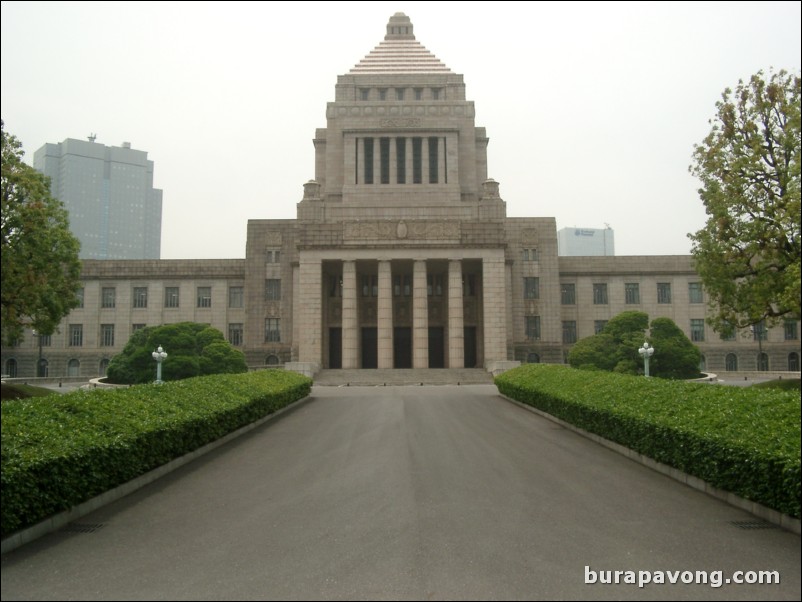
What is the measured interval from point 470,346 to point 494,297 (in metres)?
6.80

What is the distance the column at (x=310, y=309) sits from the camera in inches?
1681

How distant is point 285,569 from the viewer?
20.5 ft

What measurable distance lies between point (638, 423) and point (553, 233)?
137ft

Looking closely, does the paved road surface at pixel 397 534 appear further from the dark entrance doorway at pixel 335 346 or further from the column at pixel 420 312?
the dark entrance doorway at pixel 335 346

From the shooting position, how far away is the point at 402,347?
49.1 m

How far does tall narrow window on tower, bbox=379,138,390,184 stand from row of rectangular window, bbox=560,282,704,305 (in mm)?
17771

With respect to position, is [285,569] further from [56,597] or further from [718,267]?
[718,267]

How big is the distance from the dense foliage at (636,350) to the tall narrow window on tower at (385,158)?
944 inches

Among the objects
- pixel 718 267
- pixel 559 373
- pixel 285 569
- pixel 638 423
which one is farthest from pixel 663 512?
pixel 718 267

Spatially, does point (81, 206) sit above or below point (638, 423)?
above

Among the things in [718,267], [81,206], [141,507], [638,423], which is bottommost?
[141,507]

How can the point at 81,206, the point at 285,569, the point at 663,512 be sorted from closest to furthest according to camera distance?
the point at 285,569
the point at 663,512
the point at 81,206

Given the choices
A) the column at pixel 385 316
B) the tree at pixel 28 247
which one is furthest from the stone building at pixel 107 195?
the tree at pixel 28 247

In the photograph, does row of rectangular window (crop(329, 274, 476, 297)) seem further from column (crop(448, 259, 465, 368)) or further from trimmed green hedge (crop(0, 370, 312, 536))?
trimmed green hedge (crop(0, 370, 312, 536))
